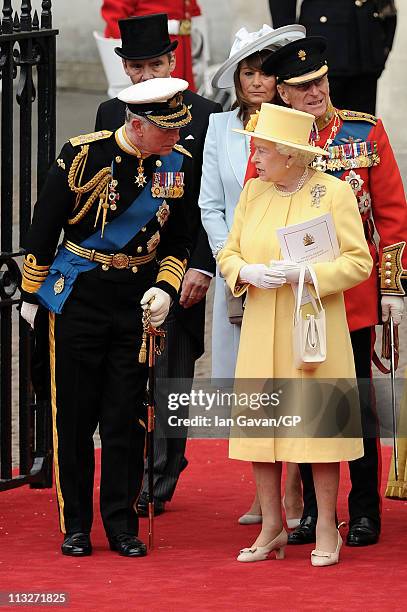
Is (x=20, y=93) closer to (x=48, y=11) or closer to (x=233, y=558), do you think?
(x=48, y=11)

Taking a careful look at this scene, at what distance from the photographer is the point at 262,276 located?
6098 millimetres

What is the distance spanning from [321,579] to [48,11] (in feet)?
8.19

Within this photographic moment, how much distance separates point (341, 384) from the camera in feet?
20.5

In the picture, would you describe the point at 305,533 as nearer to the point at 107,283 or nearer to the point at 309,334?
the point at 309,334

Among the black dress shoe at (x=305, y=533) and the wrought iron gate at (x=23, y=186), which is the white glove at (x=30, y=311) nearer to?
the wrought iron gate at (x=23, y=186)

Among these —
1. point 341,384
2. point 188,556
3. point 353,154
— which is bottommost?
point 188,556

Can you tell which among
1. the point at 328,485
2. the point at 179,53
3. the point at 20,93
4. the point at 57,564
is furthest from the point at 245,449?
the point at 179,53

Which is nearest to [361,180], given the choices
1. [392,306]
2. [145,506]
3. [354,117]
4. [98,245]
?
[354,117]

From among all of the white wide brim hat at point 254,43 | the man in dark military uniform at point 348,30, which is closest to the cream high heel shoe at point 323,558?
the white wide brim hat at point 254,43

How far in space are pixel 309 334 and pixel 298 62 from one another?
95 cm

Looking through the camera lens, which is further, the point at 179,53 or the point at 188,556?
the point at 179,53

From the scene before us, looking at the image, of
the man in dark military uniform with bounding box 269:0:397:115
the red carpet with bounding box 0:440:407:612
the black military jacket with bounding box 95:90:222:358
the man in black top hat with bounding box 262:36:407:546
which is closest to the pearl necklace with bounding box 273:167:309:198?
the man in black top hat with bounding box 262:36:407:546

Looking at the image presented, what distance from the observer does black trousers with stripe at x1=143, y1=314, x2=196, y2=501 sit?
719cm

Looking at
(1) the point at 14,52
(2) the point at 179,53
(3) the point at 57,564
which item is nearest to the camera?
(3) the point at 57,564
